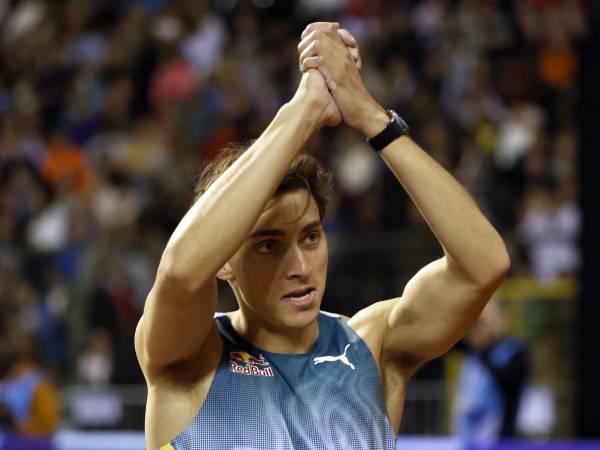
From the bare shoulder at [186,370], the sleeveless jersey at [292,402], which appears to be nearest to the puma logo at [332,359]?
the sleeveless jersey at [292,402]

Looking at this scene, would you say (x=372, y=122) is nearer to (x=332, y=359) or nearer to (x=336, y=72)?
(x=336, y=72)

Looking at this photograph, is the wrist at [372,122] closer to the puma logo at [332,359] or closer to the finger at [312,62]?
the finger at [312,62]

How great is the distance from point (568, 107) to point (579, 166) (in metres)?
2.73

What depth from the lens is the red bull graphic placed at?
3.17 meters

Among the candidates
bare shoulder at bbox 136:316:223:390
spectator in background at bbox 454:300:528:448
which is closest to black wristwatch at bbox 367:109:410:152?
bare shoulder at bbox 136:316:223:390

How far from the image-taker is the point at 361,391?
321 cm

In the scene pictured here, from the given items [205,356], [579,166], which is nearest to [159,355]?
[205,356]

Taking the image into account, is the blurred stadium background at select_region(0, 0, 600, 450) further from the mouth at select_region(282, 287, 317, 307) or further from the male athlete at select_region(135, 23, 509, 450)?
the mouth at select_region(282, 287, 317, 307)

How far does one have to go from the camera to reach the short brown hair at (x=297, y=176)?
10.4 feet

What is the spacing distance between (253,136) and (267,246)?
292 inches

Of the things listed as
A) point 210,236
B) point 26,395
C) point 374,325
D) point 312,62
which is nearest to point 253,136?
point 26,395

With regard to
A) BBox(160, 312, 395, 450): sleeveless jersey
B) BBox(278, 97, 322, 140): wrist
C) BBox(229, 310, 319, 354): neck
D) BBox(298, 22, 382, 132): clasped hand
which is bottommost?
BBox(160, 312, 395, 450): sleeveless jersey

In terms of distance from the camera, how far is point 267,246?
3.13m

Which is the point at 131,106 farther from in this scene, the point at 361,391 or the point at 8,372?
the point at 361,391
